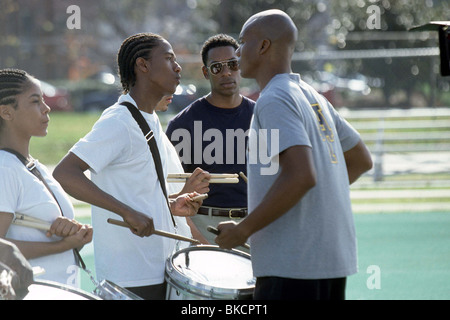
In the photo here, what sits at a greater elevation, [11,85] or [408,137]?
[408,137]

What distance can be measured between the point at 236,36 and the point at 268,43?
19.7 meters

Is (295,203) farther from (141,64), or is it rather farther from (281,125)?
(141,64)

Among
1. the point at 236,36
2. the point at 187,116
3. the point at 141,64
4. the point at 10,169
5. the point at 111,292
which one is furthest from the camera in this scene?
the point at 236,36

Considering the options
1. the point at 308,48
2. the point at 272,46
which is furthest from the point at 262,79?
the point at 308,48

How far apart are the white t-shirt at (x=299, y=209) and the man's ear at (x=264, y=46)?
18 centimetres

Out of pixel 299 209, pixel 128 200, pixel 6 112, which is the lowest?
pixel 299 209

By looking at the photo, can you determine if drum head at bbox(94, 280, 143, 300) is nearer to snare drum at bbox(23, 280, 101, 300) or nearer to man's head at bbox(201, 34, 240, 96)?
snare drum at bbox(23, 280, 101, 300)

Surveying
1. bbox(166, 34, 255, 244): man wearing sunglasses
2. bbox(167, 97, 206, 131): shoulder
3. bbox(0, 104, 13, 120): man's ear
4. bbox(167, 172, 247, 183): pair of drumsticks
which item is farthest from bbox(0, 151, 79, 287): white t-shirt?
bbox(167, 97, 206, 131): shoulder

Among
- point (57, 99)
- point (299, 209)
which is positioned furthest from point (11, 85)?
point (57, 99)

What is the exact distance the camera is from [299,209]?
3.26m

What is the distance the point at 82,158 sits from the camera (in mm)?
3850

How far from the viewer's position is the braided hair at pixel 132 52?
436 cm

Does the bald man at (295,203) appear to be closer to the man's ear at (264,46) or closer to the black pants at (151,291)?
the man's ear at (264,46)
